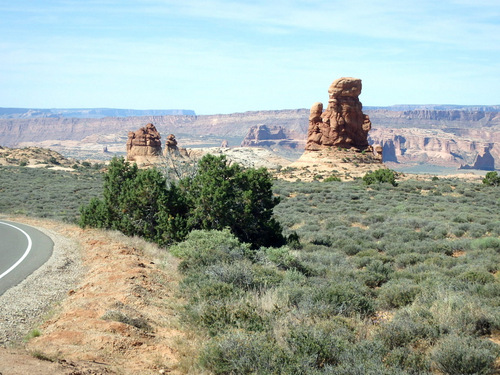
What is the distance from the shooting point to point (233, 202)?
15.3 meters

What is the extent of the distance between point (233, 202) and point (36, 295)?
771 centimetres

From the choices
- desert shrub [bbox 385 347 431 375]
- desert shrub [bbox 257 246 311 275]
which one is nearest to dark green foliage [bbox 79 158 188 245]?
desert shrub [bbox 257 246 311 275]

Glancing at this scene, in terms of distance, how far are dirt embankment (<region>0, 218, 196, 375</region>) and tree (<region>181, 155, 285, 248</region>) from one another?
4.11 meters

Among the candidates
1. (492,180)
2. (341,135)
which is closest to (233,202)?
(492,180)

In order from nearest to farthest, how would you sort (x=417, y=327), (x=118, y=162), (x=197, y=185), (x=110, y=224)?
(x=417, y=327)
(x=197, y=185)
(x=110, y=224)
(x=118, y=162)

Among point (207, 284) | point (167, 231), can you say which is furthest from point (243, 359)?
point (167, 231)

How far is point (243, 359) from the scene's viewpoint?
4.95 m

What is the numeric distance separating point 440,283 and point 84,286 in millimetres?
7144

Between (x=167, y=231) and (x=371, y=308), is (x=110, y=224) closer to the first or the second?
(x=167, y=231)

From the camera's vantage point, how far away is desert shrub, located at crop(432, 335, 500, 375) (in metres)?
4.95

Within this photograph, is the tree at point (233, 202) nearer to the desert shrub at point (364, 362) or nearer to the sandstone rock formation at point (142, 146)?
the desert shrub at point (364, 362)

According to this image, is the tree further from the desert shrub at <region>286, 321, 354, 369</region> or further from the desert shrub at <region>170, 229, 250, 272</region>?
the desert shrub at <region>286, 321, 354, 369</region>

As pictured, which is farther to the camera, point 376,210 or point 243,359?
point 376,210

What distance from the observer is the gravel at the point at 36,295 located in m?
6.68
